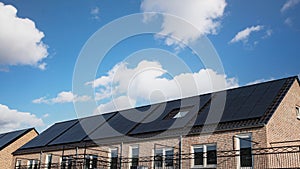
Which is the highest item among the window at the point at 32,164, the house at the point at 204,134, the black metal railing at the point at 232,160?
the house at the point at 204,134

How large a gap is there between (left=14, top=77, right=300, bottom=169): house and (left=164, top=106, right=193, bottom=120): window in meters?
0.06

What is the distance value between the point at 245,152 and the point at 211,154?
1.78 metres

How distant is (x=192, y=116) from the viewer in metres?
19.2

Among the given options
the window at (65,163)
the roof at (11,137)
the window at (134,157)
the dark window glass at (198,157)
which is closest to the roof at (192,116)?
the window at (134,157)

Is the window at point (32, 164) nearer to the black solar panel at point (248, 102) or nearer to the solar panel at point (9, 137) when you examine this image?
the solar panel at point (9, 137)

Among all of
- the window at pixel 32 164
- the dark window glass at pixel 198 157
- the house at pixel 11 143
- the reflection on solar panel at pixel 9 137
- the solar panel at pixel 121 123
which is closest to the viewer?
the dark window glass at pixel 198 157

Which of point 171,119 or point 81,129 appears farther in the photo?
point 81,129

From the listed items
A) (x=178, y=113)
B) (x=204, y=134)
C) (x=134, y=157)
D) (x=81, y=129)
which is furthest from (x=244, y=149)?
(x=81, y=129)

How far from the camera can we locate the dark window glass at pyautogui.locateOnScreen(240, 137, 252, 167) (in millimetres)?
15539

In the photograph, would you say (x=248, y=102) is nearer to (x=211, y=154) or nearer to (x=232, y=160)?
(x=211, y=154)

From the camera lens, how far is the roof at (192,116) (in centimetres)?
1686

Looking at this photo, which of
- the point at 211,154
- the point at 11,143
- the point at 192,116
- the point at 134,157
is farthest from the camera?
the point at 11,143

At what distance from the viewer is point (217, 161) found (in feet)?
54.3

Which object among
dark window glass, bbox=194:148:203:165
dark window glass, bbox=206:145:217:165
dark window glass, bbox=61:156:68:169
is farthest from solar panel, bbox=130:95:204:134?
dark window glass, bbox=61:156:68:169
